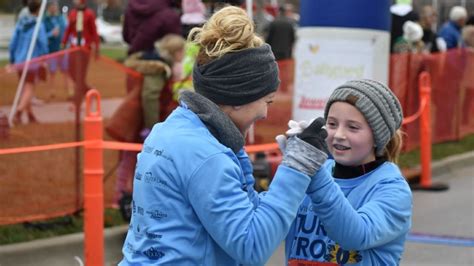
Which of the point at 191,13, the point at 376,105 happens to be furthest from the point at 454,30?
the point at 376,105

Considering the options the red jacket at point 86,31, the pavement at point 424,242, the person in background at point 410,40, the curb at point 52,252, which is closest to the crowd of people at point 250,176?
the pavement at point 424,242

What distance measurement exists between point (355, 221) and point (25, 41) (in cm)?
1091

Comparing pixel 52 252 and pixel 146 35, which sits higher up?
pixel 146 35

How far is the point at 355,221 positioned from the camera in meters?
2.82

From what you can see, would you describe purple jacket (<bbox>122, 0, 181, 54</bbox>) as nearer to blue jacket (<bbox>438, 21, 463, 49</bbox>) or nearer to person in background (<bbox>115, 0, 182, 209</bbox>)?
person in background (<bbox>115, 0, 182, 209</bbox>)

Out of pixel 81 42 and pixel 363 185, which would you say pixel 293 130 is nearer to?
pixel 363 185

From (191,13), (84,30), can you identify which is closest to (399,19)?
(191,13)

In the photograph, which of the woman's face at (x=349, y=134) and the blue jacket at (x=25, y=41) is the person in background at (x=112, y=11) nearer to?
the blue jacket at (x=25, y=41)

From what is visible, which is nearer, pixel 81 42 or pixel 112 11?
pixel 81 42

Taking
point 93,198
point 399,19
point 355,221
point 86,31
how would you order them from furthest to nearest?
point 86,31, point 399,19, point 93,198, point 355,221

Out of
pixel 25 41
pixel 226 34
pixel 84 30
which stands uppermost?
pixel 226 34

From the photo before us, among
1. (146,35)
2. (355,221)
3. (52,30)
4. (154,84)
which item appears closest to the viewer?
(355,221)

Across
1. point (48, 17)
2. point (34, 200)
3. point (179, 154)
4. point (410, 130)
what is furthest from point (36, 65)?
point (48, 17)

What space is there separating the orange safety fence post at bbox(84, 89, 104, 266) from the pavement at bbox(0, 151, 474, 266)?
0.43ft
